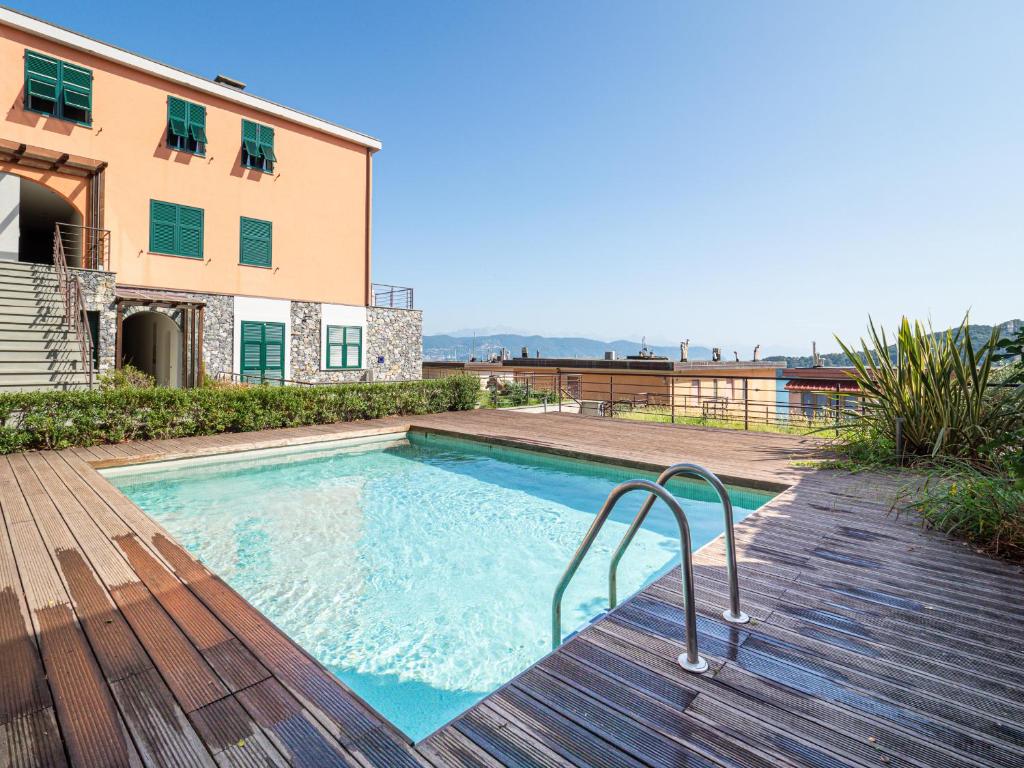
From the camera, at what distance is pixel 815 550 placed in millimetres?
3479

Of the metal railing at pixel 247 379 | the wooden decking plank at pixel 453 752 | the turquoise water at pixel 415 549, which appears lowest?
the turquoise water at pixel 415 549

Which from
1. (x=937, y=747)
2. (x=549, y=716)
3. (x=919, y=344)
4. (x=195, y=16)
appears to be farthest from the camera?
(x=195, y=16)

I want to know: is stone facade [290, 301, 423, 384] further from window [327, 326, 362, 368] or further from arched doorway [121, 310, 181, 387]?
arched doorway [121, 310, 181, 387]

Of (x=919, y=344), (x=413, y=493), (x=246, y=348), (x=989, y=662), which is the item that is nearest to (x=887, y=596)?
(x=989, y=662)

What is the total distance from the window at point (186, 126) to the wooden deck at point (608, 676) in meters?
12.2

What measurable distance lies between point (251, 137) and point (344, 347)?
5962 mm

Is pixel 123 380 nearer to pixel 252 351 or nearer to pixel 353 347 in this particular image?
pixel 252 351

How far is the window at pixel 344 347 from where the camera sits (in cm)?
1499

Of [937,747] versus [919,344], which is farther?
[919,344]

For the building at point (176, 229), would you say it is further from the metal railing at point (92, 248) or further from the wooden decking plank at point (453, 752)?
the wooden decking plank at point (453, 752)

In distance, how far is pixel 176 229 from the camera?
12.4 metres

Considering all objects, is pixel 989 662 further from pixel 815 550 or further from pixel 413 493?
pixel 413 493

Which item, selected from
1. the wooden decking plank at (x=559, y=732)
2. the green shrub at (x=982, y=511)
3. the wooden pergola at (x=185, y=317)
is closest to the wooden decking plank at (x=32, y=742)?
the wooden decking plank at (x=559, y=732)

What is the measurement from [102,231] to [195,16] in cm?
602
